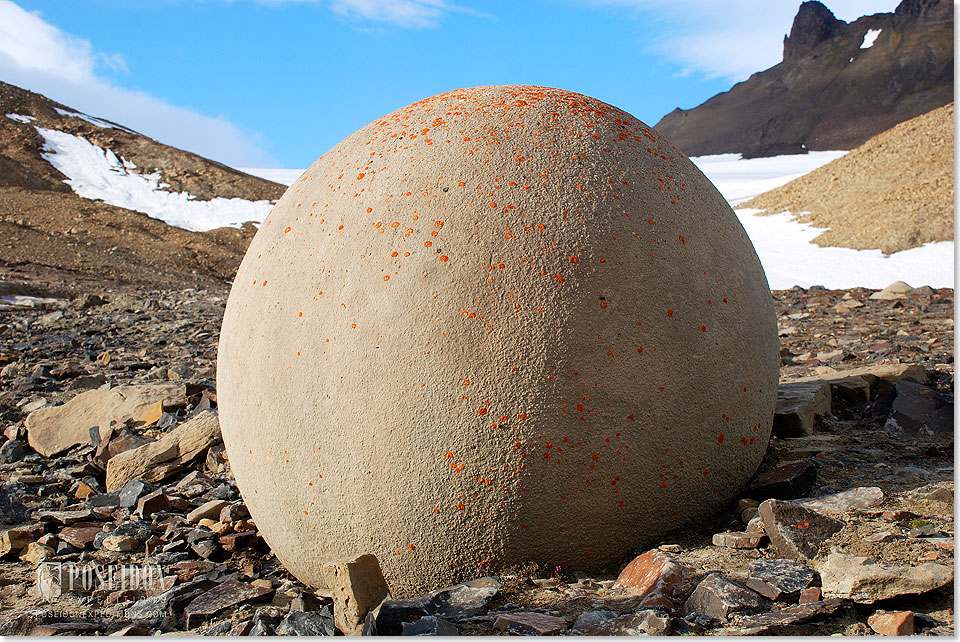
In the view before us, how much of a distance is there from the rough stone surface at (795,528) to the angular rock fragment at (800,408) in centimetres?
130

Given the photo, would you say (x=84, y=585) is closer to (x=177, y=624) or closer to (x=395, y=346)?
(x=177, y=624)

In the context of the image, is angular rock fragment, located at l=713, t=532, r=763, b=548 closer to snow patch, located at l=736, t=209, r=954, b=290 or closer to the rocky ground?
the rocky ground

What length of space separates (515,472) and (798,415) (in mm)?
2135

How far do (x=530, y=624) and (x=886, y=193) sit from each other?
22.2 metres

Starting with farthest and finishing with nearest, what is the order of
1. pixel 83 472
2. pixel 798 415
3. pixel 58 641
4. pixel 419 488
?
pixel 83 472, pixel 798 415, pixel 419 488, pixel 58 641

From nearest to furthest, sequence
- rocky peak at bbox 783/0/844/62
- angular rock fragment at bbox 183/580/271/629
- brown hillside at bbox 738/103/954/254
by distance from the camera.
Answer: angular rock fragment at bbox 183/580/271/629 → brown hillside at bbox 738/103/954/254 → rocky peak at bbox 783/0/844/62

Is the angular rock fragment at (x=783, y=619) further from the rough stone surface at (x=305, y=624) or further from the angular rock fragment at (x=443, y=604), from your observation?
the rough stone surface at (x=305, y=624)

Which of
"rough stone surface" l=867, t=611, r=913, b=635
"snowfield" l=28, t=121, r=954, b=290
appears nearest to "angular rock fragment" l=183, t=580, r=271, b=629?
"rough stone surface" l=867, t=611, r=913, b=635

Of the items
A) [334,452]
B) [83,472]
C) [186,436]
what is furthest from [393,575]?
[83,472]

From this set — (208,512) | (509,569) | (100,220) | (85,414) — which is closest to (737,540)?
(509,569)

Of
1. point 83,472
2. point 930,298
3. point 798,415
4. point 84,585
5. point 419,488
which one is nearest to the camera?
point 419,488

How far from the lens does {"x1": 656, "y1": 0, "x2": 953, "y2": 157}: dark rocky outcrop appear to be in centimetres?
6888

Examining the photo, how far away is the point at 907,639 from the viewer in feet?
7.07

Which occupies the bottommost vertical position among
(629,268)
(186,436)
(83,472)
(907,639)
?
(83,472)
